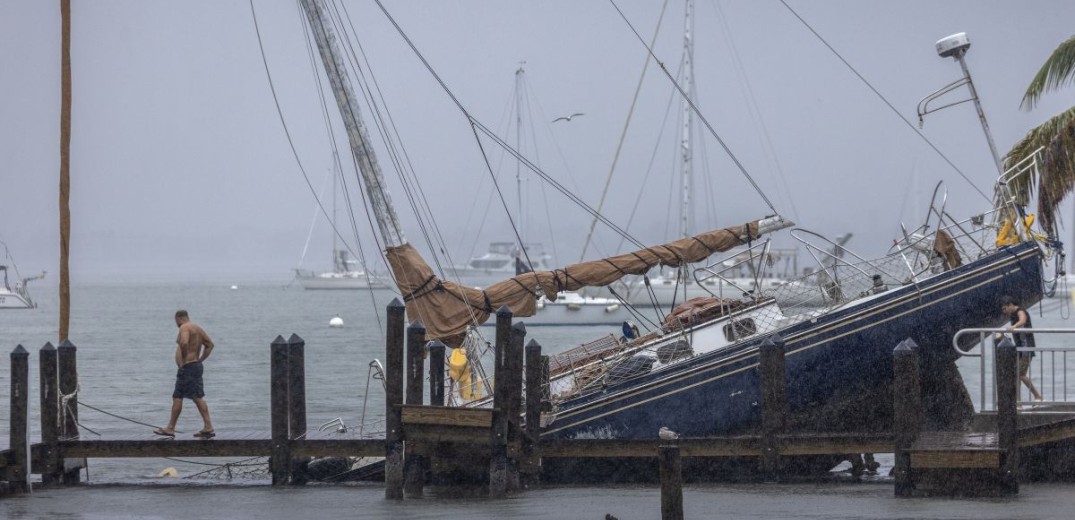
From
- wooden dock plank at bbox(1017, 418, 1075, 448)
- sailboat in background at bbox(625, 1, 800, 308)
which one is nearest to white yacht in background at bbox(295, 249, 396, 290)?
sailboat in background at bbox(625, 1, 800, 308)

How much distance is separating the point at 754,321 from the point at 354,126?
682 cm

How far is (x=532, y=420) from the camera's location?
1808 cm

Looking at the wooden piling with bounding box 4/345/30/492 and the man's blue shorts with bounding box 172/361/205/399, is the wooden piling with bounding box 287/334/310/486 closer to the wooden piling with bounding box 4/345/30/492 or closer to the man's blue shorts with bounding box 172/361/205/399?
the man's blue shorts with bounding box 172/361/205/399

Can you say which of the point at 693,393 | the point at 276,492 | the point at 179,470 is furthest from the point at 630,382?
the point at 179,470

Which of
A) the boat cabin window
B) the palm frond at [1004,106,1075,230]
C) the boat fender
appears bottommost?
the boat fender

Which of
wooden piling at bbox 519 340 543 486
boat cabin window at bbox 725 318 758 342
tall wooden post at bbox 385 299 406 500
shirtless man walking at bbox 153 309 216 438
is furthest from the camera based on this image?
boat cabin window at bbox 725 318 758 342

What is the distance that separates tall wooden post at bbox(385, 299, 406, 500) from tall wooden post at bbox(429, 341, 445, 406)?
2.80 feet

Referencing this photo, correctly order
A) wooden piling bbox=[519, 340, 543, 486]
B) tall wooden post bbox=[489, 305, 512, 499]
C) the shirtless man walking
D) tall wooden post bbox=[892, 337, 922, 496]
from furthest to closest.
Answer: the shirtless man walking → wooden piling bbox=[519, 340, 543, 486] → tall wooden post bbox=[489, 305, 512, 499] → tall wooden post bbox=[892, 337, 922, 496]

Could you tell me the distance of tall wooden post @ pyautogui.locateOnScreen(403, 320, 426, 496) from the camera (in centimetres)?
1722

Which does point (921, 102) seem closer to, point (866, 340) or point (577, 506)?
point (866, 340)

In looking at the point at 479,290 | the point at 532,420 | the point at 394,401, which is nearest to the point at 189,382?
the point at 394,401

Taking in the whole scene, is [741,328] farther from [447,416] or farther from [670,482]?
[670,482]

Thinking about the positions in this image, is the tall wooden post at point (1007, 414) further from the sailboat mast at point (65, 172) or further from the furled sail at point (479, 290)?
the sailboat mast at point (65, 172)

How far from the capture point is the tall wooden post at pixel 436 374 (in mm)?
18047
